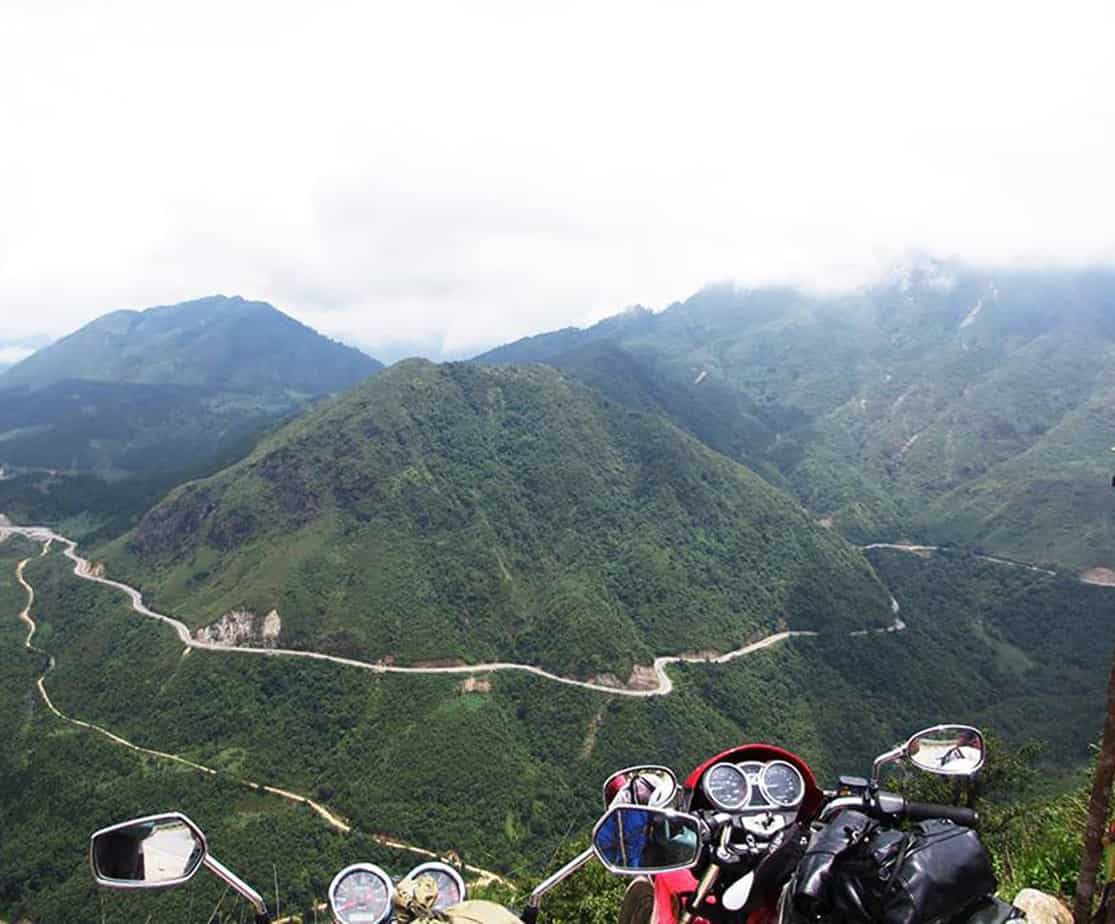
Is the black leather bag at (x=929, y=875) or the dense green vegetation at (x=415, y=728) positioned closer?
the black leather bag at (x=929, y=875)

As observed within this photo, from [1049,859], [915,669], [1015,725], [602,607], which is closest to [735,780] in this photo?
[1049,859]

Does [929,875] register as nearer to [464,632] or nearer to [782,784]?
[782,784]

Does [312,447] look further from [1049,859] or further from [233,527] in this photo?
[1049,859]

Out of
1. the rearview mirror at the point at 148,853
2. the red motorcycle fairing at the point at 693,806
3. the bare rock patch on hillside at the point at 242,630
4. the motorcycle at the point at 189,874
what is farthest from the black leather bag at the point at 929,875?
the bare rock patch on hillside at the point at 242,630

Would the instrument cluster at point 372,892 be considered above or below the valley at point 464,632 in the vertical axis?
above

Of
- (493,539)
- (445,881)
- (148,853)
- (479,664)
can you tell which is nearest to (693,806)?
(445,881)

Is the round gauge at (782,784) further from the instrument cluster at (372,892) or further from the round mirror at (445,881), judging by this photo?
the round mirror at (445,881)

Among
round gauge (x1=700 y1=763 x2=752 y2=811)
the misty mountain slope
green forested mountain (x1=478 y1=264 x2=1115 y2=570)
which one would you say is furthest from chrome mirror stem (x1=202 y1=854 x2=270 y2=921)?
green forested mountain (x1=478 y1=264 x2=1115 y2=570)
